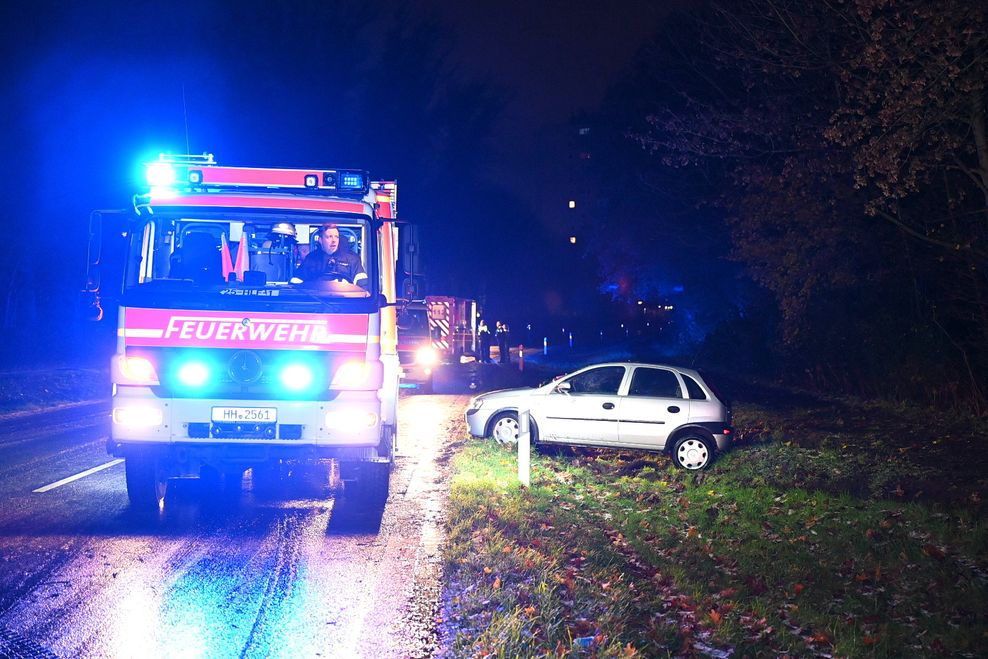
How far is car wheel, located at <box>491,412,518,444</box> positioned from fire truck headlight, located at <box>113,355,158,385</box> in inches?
273

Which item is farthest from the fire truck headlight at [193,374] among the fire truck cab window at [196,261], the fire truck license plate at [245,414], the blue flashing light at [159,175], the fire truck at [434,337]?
the fire truck at [434,337]

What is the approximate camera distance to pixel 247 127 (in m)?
34.3

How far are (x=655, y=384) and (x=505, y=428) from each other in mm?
2560

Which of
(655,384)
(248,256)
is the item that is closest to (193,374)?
(248,256)

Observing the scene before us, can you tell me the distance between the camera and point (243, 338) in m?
8.69

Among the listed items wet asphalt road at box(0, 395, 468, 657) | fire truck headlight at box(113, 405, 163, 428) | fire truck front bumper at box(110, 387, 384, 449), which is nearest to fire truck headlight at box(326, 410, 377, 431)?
fire truck front bumper at box(110, 387, 384, 449)

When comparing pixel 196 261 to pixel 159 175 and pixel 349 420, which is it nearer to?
pixel 159 175

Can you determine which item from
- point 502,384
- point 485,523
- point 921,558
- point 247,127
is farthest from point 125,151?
point 921,558

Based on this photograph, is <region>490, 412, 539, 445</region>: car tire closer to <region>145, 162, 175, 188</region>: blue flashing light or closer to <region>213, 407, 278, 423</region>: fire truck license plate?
<region>213, 407, 278, 423</region>: fire truck license plate

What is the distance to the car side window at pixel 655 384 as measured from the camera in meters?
13.5

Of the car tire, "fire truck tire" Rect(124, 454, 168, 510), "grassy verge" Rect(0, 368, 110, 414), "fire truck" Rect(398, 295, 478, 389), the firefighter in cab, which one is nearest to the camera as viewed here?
the firefighter in cab

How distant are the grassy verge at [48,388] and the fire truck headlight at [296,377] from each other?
50.5ft

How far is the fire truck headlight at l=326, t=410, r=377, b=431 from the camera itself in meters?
8.78

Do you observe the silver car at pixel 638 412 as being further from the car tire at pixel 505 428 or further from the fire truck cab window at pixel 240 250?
the fire truck cab window at pixel 240 250
